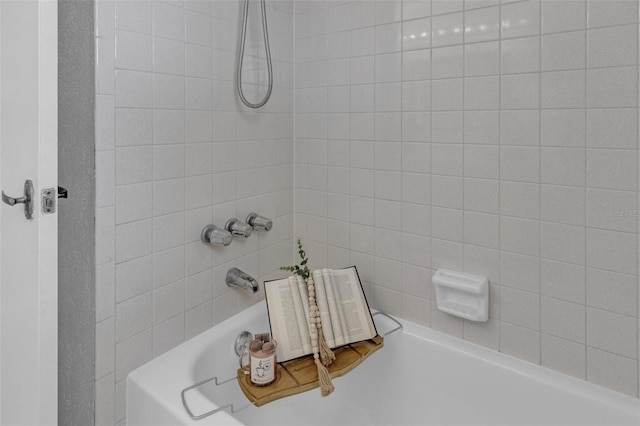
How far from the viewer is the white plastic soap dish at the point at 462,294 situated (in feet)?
4.46

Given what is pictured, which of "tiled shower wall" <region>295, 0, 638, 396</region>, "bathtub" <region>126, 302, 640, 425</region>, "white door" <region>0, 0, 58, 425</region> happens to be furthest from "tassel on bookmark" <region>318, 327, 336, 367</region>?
"white door" <region>0, 0, 58, 425</region>

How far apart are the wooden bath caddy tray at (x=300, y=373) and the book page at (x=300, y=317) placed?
42 mm

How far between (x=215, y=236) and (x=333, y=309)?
1.57 ft

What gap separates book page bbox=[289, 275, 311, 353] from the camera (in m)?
1.36

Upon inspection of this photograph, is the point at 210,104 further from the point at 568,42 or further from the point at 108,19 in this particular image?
the point at 568,42

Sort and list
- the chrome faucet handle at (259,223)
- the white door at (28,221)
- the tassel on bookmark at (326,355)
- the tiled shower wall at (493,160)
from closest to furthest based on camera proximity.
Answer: the white door at (28,221), the tiled shower wall at (493,160), the tassel on bookmark at (326,355), the chrome faucet handle at (259,223)

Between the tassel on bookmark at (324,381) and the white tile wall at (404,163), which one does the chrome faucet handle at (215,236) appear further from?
the tassel on bookmark at (324,381)

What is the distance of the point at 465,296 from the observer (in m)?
1.39

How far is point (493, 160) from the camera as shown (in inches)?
52.1

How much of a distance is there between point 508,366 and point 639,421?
33 centimetres

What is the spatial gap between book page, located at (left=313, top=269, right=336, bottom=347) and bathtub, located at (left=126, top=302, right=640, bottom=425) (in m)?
0.27

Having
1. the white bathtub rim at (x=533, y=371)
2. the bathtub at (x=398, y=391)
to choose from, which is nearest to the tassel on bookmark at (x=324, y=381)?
the bathtub at (x=398, y=391)

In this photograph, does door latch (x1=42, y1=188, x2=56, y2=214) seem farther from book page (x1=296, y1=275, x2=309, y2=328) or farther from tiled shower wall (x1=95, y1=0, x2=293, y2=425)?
book page (x1=296, y1=275, x2=309, y2=328)

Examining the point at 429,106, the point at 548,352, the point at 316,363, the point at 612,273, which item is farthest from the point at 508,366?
the point at 429,106
